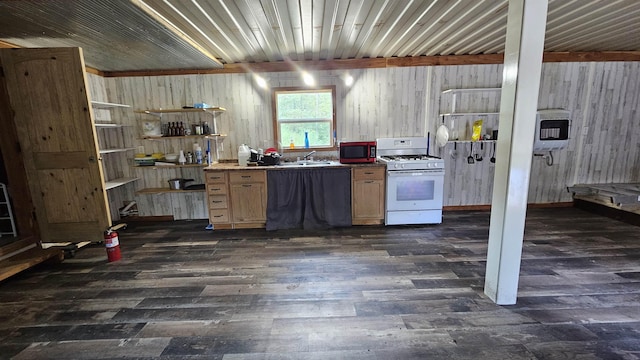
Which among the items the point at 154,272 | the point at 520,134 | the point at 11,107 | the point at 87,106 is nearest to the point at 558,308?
the point at 520,134

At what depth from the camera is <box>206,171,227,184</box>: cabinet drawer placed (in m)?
3.67

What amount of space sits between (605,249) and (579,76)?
272 cm

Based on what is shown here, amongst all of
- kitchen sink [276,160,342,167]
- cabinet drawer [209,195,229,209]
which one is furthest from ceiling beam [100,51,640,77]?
cabinet drawer [209,195,229,209]

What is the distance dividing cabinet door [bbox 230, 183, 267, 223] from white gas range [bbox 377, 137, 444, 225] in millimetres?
1734

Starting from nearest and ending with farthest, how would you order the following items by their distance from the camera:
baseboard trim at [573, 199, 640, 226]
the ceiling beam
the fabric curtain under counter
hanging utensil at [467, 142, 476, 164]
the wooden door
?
the wooden door, baseboard trim at [573, 199, 640, 226], the fabric curtain under counter, the ceiling beam, hanging utensil at [467, 142, 476, 164]

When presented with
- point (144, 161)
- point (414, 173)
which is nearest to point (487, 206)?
point (414, 173)

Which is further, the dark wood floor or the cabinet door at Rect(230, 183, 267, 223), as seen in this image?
the cabinet door at Rect(230, 183, 267, 223)

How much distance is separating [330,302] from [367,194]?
6.13 feet

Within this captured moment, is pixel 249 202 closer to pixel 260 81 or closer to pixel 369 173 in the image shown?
pixel 369 173

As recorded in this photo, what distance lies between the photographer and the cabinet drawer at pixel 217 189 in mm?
3691

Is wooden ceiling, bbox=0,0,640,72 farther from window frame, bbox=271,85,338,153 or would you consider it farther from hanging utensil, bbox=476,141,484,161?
hanging utensil, bbox=476,141,484,161

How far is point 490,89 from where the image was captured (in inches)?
157

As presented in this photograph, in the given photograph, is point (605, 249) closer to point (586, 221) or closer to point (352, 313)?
point (586, 221)

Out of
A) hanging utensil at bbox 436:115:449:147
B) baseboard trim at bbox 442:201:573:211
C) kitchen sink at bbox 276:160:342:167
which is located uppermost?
hanging utensil at bbox 436:115:449:147
